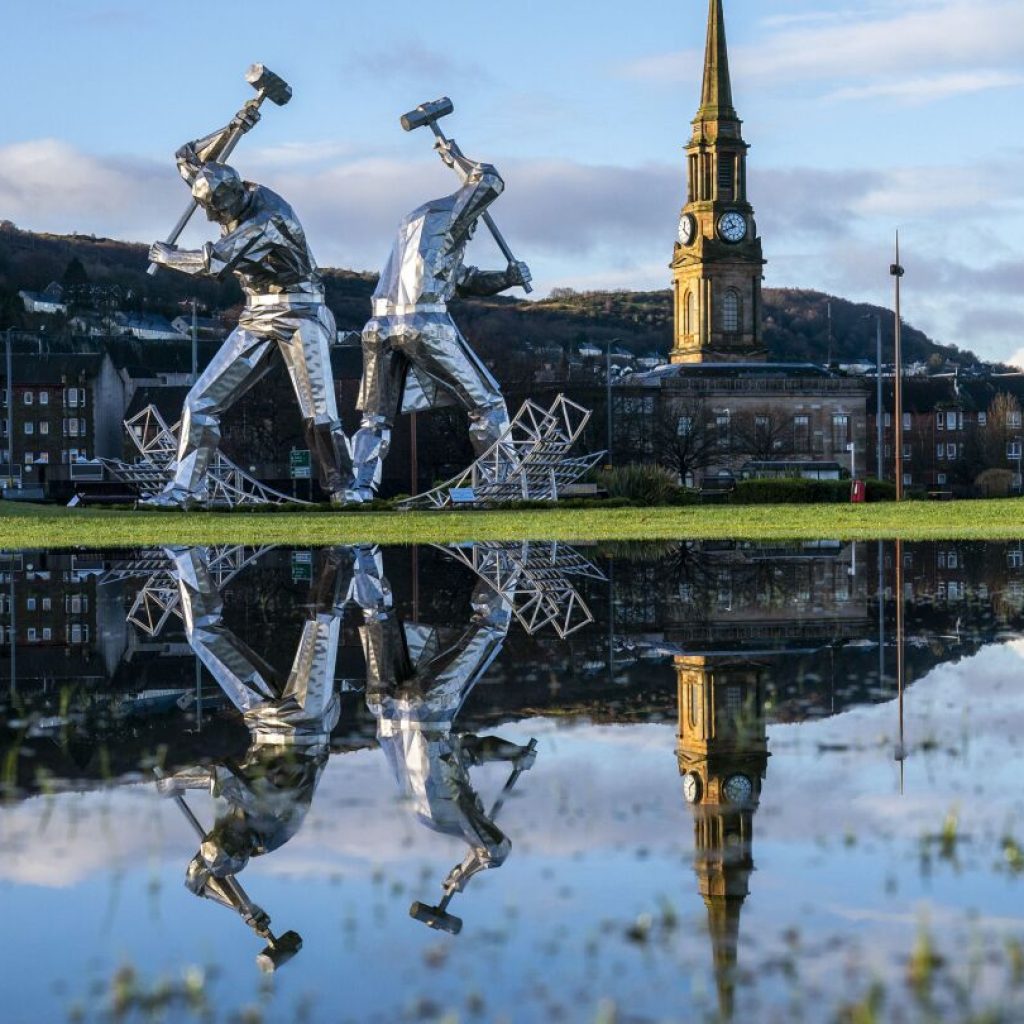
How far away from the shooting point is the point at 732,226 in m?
114

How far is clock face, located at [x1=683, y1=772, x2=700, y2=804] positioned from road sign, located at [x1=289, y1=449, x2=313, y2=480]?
71692 mm

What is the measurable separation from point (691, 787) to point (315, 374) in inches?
1125

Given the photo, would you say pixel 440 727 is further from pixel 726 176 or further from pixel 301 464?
pixel 726 176

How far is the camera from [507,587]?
15.9 m

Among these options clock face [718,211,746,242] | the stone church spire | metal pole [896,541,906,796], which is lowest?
metal pole [896,541,906,796]

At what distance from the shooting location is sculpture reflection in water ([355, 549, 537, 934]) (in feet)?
17.4

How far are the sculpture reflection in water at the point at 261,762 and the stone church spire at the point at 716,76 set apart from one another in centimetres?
10139

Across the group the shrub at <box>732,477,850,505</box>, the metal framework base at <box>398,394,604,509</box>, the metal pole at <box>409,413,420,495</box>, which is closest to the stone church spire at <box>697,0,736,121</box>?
the metal pole at <box>409,413,420,495</box>

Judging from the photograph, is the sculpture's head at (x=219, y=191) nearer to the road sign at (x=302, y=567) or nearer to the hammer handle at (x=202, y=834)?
the road sign at (x=302, y=567)

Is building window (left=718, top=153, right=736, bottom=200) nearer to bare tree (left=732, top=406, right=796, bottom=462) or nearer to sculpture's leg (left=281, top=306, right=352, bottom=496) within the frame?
bare tree (left=732, top=406, right=796, bottom=462)

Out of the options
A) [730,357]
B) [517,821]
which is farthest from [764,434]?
[517,821]

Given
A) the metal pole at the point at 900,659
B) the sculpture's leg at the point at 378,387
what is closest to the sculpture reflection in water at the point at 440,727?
the metal pole at the point at 900,659

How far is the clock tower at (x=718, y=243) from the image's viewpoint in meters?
112

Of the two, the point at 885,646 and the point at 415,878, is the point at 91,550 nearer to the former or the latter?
the point at 885,646
